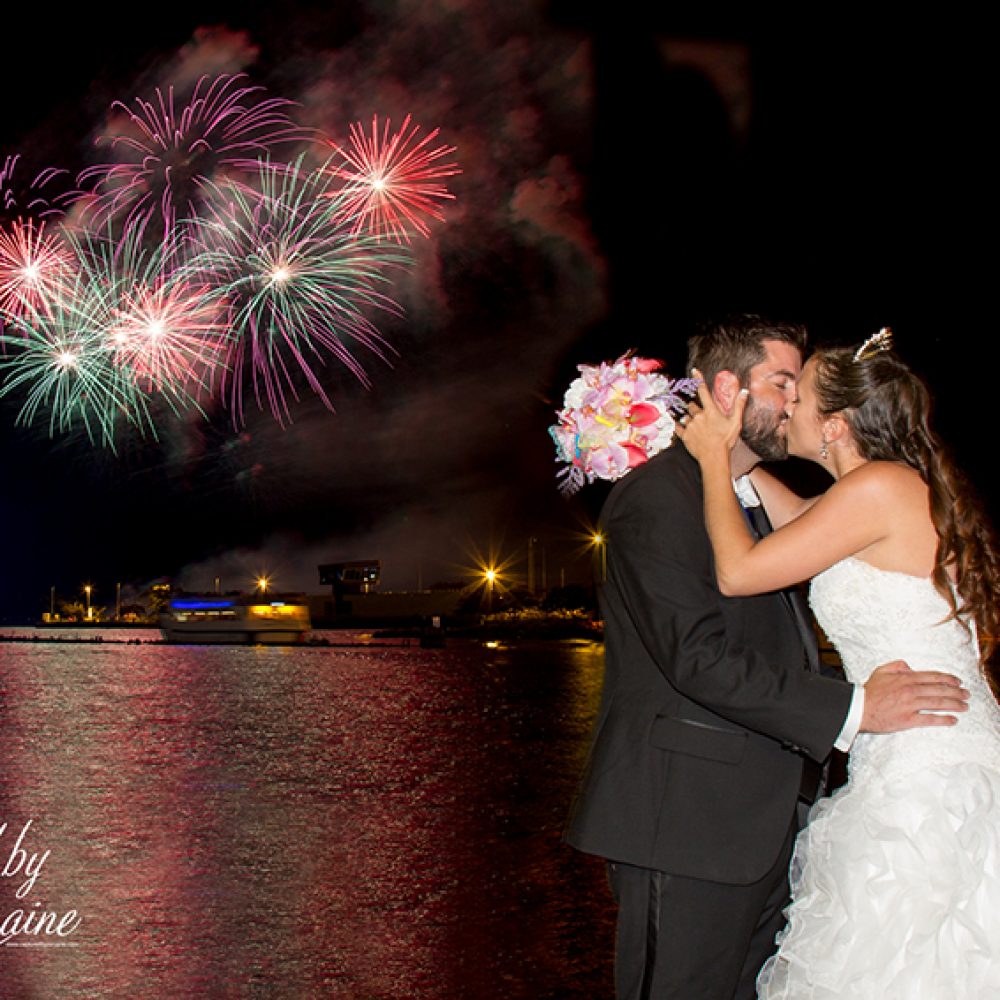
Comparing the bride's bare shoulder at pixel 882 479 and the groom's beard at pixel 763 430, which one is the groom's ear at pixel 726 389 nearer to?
the groom's beard at pixel 763 430

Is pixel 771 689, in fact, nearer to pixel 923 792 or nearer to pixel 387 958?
pixel 923 792

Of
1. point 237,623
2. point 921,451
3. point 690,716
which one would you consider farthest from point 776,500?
point 237,623

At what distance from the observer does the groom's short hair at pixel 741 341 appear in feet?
11.6

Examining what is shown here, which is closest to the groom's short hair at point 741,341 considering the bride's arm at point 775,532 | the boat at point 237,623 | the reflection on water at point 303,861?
the bride's arm at point 775,532

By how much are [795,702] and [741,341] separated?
43.5 inches

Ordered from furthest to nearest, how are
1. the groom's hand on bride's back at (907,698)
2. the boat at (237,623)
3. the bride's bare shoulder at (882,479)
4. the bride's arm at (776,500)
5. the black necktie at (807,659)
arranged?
the boat at (237,623)
the bride's arm at (776,500)
the bride's bare shoulder at (882,479)
the black necktie at (807,659)
the groom's hand on bride's back at (907,698)

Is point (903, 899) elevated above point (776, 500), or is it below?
below

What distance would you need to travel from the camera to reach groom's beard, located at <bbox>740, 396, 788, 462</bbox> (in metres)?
3.56

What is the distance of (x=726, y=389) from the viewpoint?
355 cm

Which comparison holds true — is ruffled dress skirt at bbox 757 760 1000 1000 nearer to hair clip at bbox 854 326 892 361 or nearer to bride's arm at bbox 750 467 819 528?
bride's arm at bbox 750 467 819 528

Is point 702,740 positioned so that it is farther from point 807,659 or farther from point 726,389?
point 726,389

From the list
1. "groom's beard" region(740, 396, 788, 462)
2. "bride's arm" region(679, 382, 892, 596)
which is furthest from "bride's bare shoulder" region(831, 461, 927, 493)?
"groom's beard" region(740, 396, 788, 462)

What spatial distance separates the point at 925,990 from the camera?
3221 millimetres

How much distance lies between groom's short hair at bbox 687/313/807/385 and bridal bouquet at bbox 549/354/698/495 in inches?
4.9
